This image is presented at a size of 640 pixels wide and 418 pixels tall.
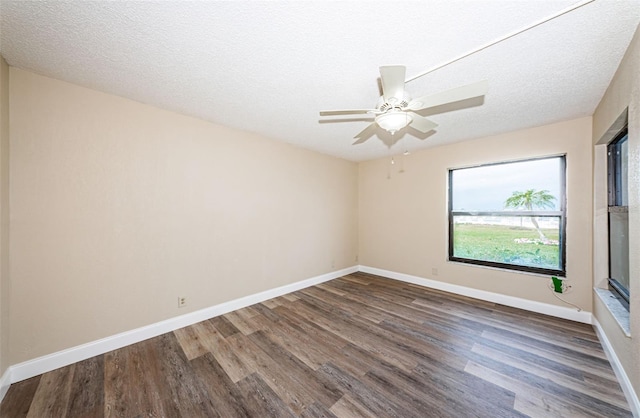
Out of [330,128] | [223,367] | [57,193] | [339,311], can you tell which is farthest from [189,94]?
[339,311]

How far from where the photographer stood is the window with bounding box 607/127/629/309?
6.91ft

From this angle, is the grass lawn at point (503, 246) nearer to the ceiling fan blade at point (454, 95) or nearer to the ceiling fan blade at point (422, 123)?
the ceiling fan blade at point (422, 123)

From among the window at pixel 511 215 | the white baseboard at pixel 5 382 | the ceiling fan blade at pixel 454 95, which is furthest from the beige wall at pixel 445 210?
the white baseboard at pixel 5 382

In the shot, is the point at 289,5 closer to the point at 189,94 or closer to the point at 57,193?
the point at 189,94

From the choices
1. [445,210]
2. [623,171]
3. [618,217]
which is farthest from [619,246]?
[445,210]

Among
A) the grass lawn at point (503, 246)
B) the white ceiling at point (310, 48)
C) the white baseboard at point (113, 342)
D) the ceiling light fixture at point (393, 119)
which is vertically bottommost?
the white baseboard at point (113, 342)

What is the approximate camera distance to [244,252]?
10.8 feet

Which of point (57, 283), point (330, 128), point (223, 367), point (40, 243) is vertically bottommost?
point (223, 367)

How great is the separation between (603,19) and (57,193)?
4203mm

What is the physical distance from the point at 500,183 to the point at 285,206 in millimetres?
3360

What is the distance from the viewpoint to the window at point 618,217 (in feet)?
6.91

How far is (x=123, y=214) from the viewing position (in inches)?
92.7

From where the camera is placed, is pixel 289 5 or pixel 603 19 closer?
pixel 289 5

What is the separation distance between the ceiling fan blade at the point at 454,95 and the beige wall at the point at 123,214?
2.42 meters
